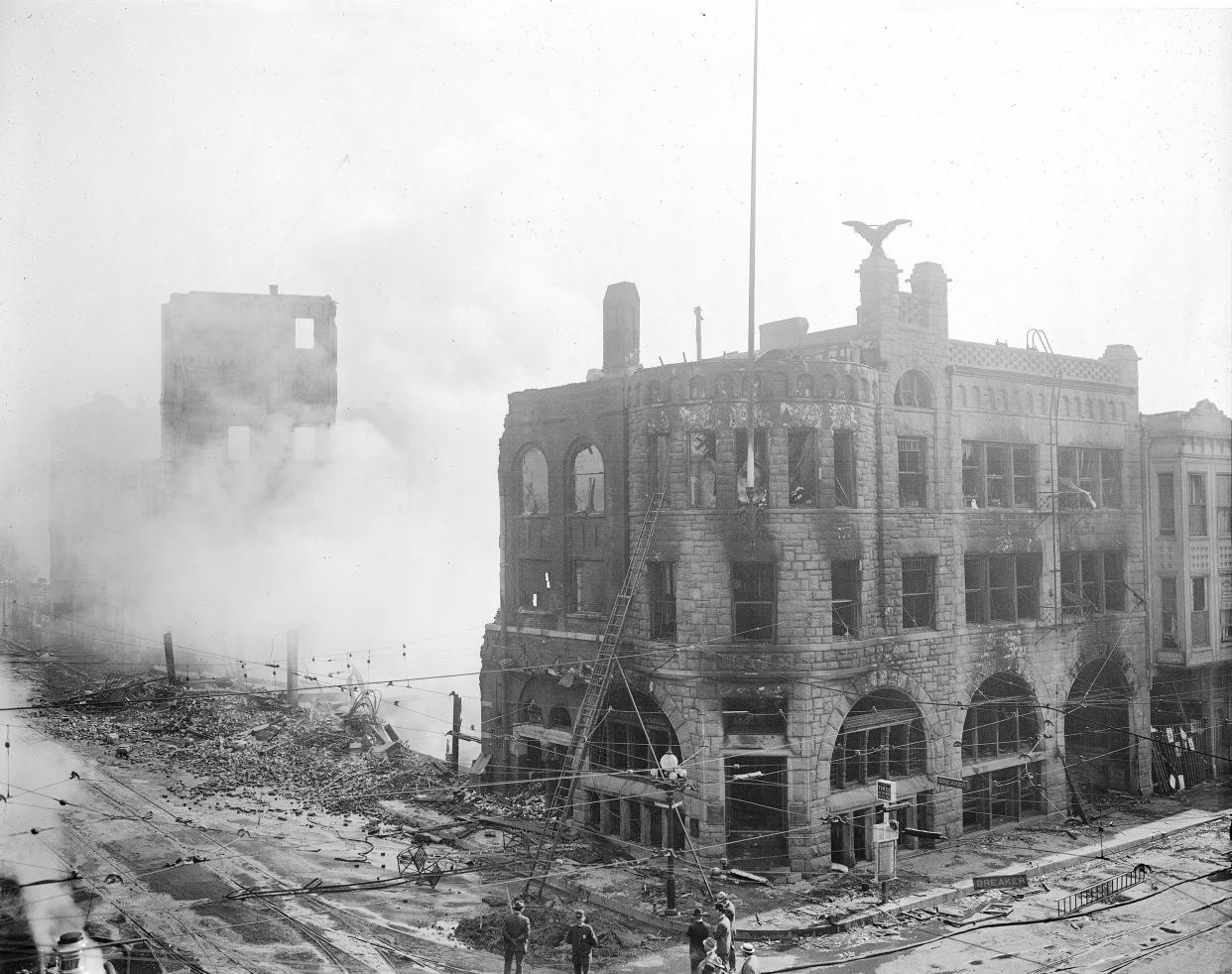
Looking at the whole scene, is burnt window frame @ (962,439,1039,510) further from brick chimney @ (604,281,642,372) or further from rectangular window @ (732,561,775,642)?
brick chimney @ (604,281,642,372)

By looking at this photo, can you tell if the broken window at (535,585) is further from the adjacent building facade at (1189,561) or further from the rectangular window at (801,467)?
the adjacent building facade at (1189,561)

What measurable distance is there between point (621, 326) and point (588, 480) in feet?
16.9

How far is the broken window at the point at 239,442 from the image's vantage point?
160 ft

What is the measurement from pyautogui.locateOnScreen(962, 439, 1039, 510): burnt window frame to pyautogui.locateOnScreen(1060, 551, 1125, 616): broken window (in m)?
2.86

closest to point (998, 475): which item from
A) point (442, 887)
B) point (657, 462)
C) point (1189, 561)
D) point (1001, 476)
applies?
point (1001, 476)

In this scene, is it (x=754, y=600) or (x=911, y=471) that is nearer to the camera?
(x=754, y=600)

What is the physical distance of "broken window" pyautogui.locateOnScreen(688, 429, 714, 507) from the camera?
25438 millimetres

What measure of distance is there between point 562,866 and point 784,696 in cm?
696

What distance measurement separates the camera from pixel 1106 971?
17.7 meters

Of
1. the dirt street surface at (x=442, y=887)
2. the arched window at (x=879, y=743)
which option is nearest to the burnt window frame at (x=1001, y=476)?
the arched window at (x=879, y=743)

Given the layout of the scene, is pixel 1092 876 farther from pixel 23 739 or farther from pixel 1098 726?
pixel 23 739

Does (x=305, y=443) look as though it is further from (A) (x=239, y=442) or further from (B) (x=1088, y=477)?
(B) (x=1088, y=477)

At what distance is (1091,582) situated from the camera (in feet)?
104

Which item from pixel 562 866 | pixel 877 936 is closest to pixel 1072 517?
pixel 877 936
